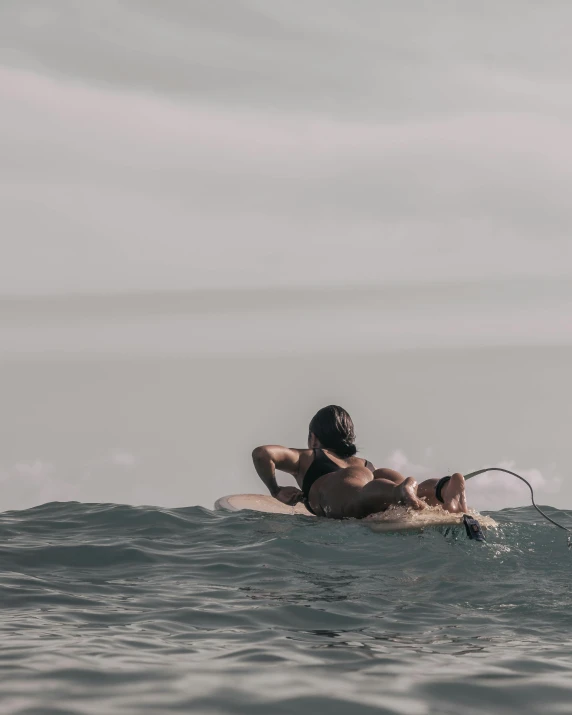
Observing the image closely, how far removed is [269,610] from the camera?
22.6 feet

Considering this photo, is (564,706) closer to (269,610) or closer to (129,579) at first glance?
(269,610)

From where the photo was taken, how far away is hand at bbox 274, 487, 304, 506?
12.0 metres

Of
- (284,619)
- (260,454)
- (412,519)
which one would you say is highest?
(260,454)

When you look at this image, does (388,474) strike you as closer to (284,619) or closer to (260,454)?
(260,454)

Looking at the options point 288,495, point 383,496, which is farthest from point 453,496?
point 288,495

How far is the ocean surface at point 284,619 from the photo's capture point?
4.74 m

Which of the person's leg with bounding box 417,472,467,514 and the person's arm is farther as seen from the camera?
the person's arm

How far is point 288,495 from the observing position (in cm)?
1206

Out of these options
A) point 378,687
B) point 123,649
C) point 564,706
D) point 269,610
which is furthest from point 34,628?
point 564,706

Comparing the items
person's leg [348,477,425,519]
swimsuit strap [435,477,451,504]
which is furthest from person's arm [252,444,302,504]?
swimsuit strap [435,477,451,504]

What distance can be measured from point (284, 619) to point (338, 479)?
466cm

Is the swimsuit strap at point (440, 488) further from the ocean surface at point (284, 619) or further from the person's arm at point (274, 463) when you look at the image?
the person's arm at point (274, 463)

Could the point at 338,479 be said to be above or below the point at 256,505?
above

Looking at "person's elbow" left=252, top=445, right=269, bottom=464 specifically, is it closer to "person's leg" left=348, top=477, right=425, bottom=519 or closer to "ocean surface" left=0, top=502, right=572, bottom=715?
"ocean surface" left=0, top=502, right=572, bottom=715
